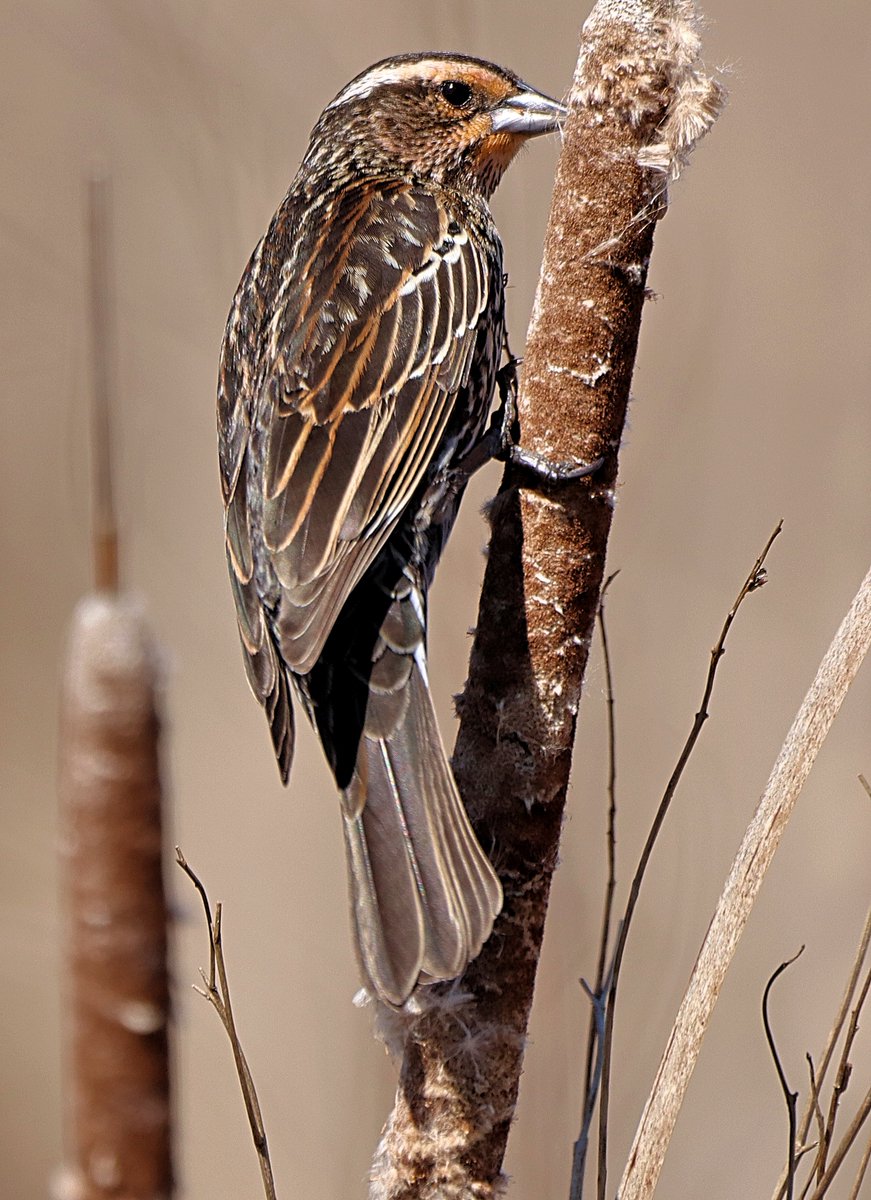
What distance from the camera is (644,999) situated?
3.03 metres

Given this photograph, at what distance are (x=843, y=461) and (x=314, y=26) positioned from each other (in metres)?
1.68

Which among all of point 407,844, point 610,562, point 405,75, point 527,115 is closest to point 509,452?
point 407,844

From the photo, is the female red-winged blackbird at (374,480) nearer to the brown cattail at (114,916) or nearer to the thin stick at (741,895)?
the thin stick at (741,895)

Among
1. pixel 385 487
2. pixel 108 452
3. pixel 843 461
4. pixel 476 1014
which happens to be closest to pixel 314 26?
pixel 843 461

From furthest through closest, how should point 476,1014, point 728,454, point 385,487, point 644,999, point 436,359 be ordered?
point 728,454 → point 644,999 → point 436,359 → point 385,487 → point 476,1014

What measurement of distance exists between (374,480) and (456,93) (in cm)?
96

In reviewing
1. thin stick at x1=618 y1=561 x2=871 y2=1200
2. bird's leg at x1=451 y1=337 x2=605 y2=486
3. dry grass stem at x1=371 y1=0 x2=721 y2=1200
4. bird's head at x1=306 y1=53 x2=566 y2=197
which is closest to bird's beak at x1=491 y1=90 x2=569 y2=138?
bird's head at x1=306 y1=53 x2=566 y2=197

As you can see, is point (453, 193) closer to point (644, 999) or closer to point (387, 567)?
point (387, 567)

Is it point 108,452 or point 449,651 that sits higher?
point 449,651

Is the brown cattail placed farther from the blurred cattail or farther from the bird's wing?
the bird's wing

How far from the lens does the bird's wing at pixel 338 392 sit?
1.88 meters

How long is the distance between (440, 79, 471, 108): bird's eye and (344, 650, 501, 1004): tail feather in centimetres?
118

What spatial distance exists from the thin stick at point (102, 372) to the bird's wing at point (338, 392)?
3.54 ft

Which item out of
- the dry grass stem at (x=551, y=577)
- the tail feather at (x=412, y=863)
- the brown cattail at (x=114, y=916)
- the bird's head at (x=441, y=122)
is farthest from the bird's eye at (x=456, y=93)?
the brown cattail at (x=114, y=916)
